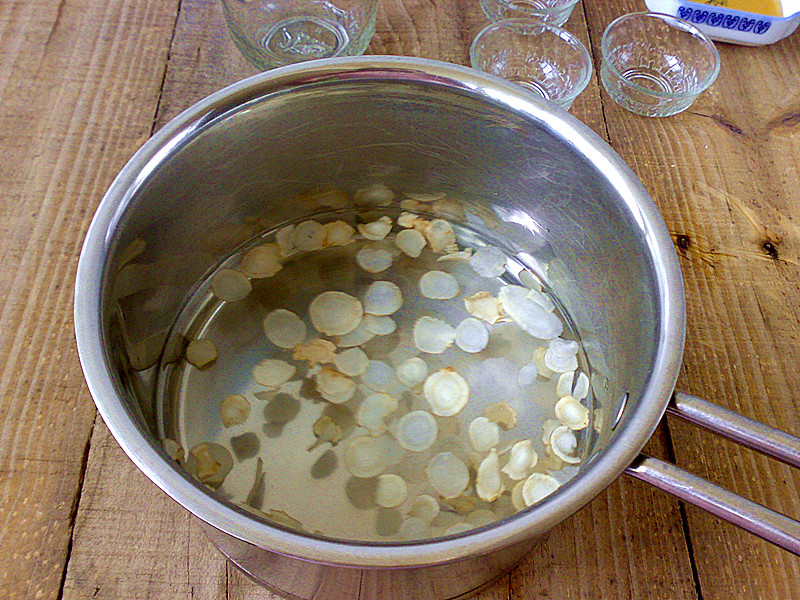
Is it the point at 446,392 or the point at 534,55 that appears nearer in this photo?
the point at 446,392

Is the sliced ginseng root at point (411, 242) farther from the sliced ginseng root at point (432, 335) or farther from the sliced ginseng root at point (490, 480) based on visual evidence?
the sliced ginseng root at point (490, 480)

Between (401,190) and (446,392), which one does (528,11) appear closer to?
(401,190)

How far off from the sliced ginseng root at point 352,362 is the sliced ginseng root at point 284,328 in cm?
3

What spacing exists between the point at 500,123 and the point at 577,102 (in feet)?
0.48

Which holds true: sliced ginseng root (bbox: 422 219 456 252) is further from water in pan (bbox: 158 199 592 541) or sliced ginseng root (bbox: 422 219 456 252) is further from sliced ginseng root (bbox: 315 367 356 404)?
sliced ginseng root (bbox: 315 367 356 404)

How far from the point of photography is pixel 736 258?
463 mm

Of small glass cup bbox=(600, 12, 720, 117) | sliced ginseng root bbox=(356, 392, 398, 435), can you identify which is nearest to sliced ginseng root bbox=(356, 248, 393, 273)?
sliced ginseng root bbox=(356, 392, 398, 435)

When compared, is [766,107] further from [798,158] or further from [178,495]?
[178,495]

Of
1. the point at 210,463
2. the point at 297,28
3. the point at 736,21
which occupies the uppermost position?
the point at 736,21

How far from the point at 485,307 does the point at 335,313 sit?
0.35ft

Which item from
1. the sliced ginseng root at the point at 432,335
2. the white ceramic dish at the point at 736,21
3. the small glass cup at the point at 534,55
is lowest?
the sliced ginseng root at the point at 432,335

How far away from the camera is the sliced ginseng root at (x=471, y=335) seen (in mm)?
467

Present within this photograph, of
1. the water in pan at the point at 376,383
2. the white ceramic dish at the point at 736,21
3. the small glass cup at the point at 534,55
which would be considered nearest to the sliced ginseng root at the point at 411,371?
the water in pan at the point at 376,383

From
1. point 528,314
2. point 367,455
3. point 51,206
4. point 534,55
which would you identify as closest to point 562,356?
point 528,314
